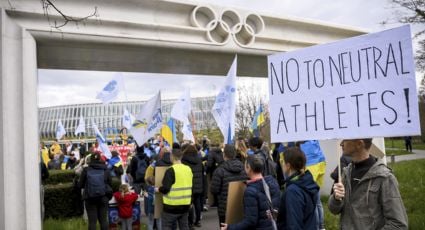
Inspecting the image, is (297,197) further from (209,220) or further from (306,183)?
(209,220)

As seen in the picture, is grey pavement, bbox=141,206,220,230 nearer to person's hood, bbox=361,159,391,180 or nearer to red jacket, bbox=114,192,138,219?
red jacket, bbox=114,192,138,219

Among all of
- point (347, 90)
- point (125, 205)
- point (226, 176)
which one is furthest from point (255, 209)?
point (125, 205)

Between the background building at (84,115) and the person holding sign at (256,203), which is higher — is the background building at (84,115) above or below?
above

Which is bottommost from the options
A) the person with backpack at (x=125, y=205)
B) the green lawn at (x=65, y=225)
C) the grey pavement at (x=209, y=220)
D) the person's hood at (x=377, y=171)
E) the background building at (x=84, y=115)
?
the grey pavement at (x=209, y=220)

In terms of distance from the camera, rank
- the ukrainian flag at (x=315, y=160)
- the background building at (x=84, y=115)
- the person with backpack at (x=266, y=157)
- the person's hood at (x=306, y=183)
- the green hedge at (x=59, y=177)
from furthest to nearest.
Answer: the background building at (x=84, y=115), the green hedge at (x=59, y=177), the ukrainian flag at (x=315, y=160), the person with backpack at (x=266, y=157), the person's hood at (x=306, y=183)

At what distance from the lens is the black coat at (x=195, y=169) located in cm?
898

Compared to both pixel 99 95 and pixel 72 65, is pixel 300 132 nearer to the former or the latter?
pixel 72 65

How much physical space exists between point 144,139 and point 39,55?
11.7ft

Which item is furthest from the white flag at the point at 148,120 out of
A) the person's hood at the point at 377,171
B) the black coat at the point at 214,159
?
the person's hood at the point at 377,171

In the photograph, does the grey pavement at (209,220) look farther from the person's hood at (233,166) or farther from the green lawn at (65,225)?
the person's hood at (233,166)

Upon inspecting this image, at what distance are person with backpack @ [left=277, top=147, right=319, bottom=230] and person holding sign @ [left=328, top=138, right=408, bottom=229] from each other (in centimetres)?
46

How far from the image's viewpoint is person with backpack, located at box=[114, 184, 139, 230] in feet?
26.9

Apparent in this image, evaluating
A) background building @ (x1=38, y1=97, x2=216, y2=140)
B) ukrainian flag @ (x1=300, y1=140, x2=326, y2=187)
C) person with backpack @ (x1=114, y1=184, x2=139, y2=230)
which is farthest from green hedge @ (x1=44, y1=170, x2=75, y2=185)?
background building @ (x1=38, y1=97, x2=216, y2=140)

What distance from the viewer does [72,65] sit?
8.69 m
